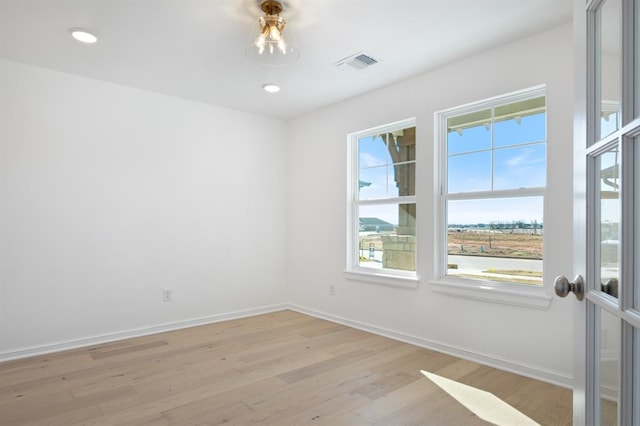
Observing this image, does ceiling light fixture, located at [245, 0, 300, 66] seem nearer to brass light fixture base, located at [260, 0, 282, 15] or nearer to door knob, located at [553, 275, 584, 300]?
brass light fixture base, located at [260, 0, 282, 15]

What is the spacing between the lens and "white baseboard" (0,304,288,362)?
10.7 ft

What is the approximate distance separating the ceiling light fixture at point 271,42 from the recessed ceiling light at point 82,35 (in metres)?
1.17

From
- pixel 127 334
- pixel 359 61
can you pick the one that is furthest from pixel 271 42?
pixel 127 334

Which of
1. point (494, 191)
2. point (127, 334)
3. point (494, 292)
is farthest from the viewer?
point (127, 334)

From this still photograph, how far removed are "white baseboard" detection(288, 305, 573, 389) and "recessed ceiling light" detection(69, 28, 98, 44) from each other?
3.49 m

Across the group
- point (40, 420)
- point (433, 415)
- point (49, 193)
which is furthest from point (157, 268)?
point (433, 415)

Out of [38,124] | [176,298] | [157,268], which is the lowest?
[176,298]

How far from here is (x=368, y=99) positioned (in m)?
4.09

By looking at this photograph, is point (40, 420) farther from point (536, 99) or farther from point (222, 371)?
point (536, 99)

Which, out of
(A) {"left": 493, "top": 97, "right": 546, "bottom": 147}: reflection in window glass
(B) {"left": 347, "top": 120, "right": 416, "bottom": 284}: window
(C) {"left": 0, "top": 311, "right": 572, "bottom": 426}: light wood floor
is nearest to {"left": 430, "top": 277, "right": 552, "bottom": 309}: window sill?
(B) {"left": 347, "top": 120, "right": 416, "bottom": 284}: window

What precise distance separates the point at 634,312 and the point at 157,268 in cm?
399

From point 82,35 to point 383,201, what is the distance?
2.98 meters

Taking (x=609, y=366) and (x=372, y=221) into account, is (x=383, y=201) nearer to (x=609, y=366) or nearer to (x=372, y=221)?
(x=372, y=221)

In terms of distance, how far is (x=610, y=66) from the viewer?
97 centimetres
